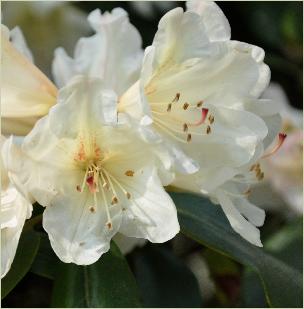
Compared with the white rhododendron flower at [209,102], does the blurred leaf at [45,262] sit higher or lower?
lower

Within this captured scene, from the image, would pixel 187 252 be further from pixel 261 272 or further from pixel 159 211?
pixel 159 211

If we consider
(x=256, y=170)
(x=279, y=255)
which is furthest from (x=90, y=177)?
(x=279, y=255)

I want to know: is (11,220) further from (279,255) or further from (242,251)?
(279,255)

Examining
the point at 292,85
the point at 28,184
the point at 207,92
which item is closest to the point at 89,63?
the point at 207,92

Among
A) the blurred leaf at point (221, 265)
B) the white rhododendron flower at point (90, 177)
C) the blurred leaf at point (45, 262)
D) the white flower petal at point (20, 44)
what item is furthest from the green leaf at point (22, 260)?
the blurred leaf at point (221, 265)

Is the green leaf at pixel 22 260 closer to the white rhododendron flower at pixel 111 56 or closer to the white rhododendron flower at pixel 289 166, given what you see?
the white rhododendron flower at pixel 111 56

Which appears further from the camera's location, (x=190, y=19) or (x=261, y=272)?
(x=261, y=272)

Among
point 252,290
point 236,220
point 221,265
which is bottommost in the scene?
point 221,265
